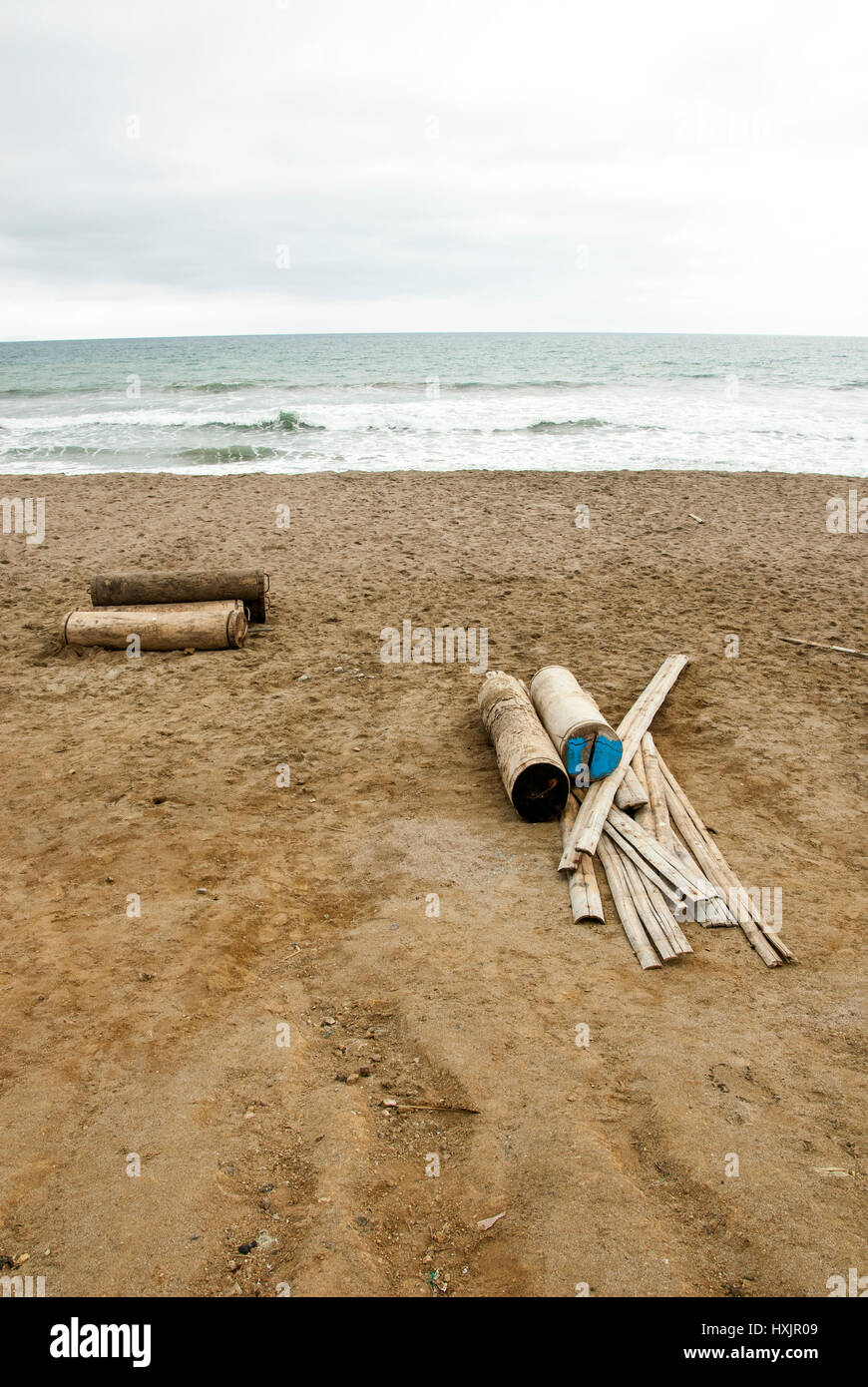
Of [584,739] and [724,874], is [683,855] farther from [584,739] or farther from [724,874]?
[584,739]

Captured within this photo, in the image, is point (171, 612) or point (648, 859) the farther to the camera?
point (171, 612)

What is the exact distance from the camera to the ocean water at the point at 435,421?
19.4 m

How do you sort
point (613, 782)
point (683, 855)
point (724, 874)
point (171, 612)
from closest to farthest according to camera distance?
1. point (724, 874)
2. point (683, 855)
3. point (613, 782)
4. point (171, 612)

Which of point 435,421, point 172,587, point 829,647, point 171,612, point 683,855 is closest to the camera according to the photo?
point 683,855

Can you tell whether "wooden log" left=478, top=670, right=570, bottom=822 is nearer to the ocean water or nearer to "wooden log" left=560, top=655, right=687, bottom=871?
"wooden log" left=560, top=655, right=687, bottom=871

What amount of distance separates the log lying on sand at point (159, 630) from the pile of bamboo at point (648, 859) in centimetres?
344

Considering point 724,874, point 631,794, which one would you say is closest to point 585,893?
point 724,874

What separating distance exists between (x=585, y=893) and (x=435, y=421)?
74.0ft

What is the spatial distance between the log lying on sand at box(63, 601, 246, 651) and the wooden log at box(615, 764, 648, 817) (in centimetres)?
449

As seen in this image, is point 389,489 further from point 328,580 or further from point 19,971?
point 19,971

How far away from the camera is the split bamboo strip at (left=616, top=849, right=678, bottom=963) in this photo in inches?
170

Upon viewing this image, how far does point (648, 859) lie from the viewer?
4.95 m

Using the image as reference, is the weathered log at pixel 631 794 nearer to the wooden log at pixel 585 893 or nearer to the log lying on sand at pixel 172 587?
the wooden log at pixel 585 893

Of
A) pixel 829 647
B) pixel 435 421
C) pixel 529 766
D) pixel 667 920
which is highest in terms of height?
pixel 435 421
